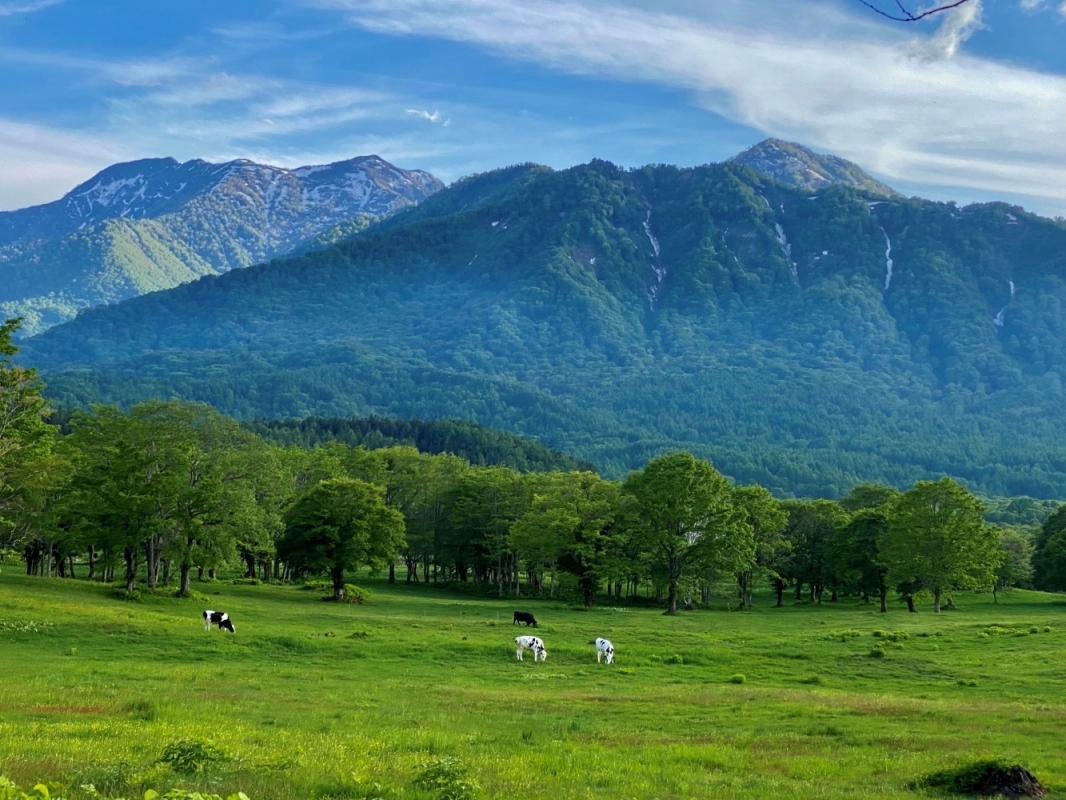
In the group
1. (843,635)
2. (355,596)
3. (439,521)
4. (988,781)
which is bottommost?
(355,596)

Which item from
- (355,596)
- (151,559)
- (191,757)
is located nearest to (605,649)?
(191,757)

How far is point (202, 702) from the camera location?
24.2 metres

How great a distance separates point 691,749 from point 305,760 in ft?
27.9

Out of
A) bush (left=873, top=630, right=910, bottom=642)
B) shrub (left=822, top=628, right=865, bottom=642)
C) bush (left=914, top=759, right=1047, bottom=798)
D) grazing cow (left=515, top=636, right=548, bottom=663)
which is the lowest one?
shrub (left=822, top=628, right=865, bottom=642)

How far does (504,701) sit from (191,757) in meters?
15.5

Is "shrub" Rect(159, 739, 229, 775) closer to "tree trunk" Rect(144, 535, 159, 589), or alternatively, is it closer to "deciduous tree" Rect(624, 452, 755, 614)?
"tree trunk" Rect(144, 535, 159, 589)

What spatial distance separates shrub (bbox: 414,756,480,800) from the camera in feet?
41.2

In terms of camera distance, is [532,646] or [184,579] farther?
[184,579]

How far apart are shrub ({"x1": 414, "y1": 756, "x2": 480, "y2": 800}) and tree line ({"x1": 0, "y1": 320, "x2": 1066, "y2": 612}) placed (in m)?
38.5

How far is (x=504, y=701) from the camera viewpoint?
28109 mm

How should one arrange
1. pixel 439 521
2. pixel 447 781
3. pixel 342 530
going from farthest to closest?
pixel 439 521, pixel 342 530, pixel 447 781

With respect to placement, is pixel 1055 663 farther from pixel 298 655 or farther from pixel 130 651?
pixel 130 651

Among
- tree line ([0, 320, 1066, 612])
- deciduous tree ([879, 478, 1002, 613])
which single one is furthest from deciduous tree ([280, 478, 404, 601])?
deciduous tree ([879, 478, 1002, 613])

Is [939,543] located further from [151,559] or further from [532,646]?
[151,559]
